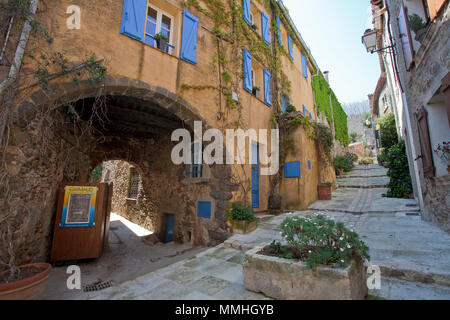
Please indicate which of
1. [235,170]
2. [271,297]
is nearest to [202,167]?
[235,170]

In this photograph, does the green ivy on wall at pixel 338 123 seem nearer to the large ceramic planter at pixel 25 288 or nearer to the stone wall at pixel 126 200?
the stone wall at pixel 126 200

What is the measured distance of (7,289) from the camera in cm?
211

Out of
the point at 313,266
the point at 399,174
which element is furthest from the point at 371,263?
the point at 399,174

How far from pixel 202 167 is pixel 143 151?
3.60 metres

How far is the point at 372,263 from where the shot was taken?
2.68 meters

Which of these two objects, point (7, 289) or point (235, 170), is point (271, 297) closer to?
point (7, 289)

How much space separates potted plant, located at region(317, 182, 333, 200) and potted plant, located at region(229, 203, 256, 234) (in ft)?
14.0

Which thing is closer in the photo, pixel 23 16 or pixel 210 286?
pixel 210 286

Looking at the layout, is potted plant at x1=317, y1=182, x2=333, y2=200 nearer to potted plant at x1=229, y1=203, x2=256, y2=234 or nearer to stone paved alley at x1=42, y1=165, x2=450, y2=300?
stone paved alley at x1=42, y1=165, x2=450, y2=300

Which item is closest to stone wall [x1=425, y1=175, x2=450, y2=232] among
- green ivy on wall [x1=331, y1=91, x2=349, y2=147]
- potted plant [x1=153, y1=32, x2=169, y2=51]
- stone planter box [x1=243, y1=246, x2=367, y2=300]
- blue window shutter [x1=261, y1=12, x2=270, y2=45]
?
stone planter box [x1=243, y1=246, x2=367, y2=300]

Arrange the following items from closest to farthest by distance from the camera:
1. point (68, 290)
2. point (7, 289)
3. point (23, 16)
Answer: point (7, 289)
point (23, 16)
point (68, 290)

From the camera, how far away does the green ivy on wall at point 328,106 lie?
13555 millimetres

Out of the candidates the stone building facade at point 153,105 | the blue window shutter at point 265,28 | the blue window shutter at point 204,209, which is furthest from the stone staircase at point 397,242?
the blue window shutter at point 265,28

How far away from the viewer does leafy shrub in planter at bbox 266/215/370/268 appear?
6.44 feet
